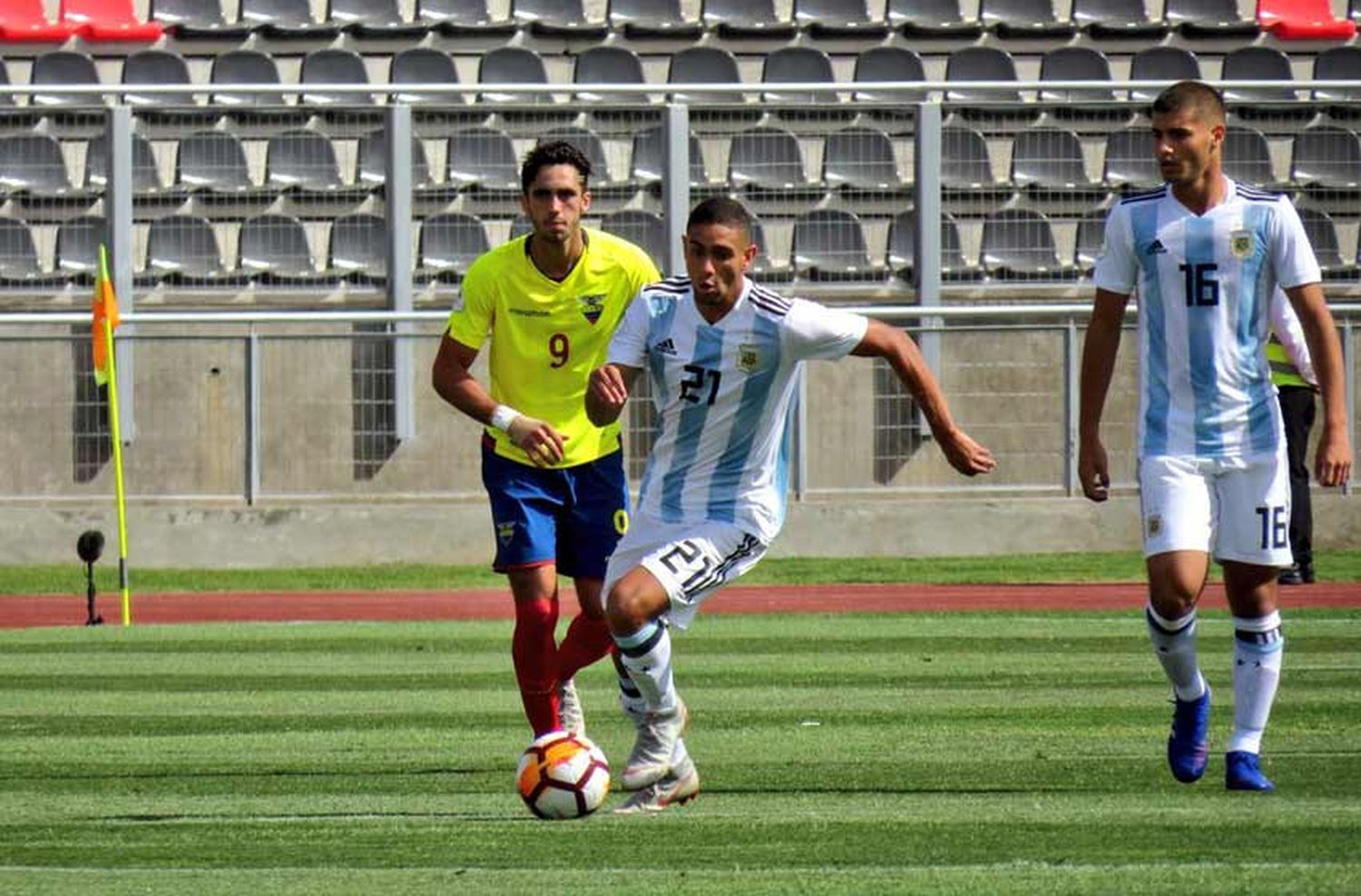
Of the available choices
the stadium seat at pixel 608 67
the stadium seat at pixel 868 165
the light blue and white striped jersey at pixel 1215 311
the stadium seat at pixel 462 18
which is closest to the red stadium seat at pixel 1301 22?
the stadium seat at pixel 868 165

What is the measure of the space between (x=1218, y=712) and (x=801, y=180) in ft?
41.5

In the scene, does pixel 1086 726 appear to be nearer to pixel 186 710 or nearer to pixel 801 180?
pixel 186 710

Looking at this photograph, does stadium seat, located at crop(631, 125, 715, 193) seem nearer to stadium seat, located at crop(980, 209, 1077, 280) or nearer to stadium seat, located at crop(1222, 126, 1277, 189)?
stadium seat, located at crop(980, 209, 1077, 280)

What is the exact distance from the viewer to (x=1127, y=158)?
896 inches

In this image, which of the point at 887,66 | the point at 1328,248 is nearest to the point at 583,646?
the point at 1328,248

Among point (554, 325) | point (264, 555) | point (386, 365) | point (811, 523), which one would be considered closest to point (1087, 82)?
point (811, 523)

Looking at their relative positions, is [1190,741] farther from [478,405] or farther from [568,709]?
[478,405]

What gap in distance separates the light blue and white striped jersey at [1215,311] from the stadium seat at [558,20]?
17324 millimetres

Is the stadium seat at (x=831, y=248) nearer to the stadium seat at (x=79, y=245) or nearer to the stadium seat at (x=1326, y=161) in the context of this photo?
the stadium seat at (x=1326, y=161)

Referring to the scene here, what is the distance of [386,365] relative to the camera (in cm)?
2138

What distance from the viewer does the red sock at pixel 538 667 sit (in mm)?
8750

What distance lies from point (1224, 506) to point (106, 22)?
19.4m

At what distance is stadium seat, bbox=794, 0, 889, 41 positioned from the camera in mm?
24859

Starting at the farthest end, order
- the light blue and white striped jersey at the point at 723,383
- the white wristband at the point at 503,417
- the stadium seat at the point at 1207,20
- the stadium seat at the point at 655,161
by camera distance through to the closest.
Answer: the stadium seat at the point at 1207,20
the stadium seat at the point at 655,161
the white wristband at the point at 503,417
the light blue and white striped jersey at the point at 723,383
